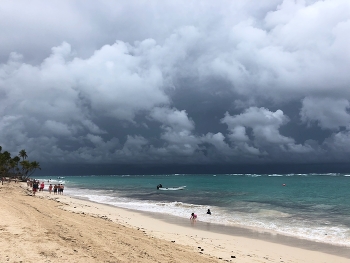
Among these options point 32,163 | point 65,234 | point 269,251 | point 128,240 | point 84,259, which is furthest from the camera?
point 32,163

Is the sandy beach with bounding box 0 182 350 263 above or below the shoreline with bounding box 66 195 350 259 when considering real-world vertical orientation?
above

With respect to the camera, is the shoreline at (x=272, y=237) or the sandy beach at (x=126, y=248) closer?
the sandy beach at (x=126, y=248)

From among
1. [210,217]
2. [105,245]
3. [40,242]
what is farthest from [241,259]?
[210,217]

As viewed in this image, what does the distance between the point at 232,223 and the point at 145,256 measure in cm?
1500

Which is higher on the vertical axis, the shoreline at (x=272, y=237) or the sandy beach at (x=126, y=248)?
the sandy beach at (x=126, y=248)

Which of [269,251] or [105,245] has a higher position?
[105,245]

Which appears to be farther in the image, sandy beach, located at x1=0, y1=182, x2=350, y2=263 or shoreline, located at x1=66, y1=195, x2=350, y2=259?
shoreline, located at x1=66, y1=195, x2=350, y2=259

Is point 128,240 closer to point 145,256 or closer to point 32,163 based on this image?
point 145,256

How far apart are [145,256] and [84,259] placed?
2.17 m

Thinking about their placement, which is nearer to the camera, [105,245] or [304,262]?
[105,245]

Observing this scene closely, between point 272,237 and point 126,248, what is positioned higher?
point 126,248

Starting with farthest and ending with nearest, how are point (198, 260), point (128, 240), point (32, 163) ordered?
1. point (32, 163)
2. point (128, 240)
3. point (198, 260)

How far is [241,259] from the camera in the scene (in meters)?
11.8

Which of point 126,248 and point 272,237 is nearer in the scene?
point 126,248
